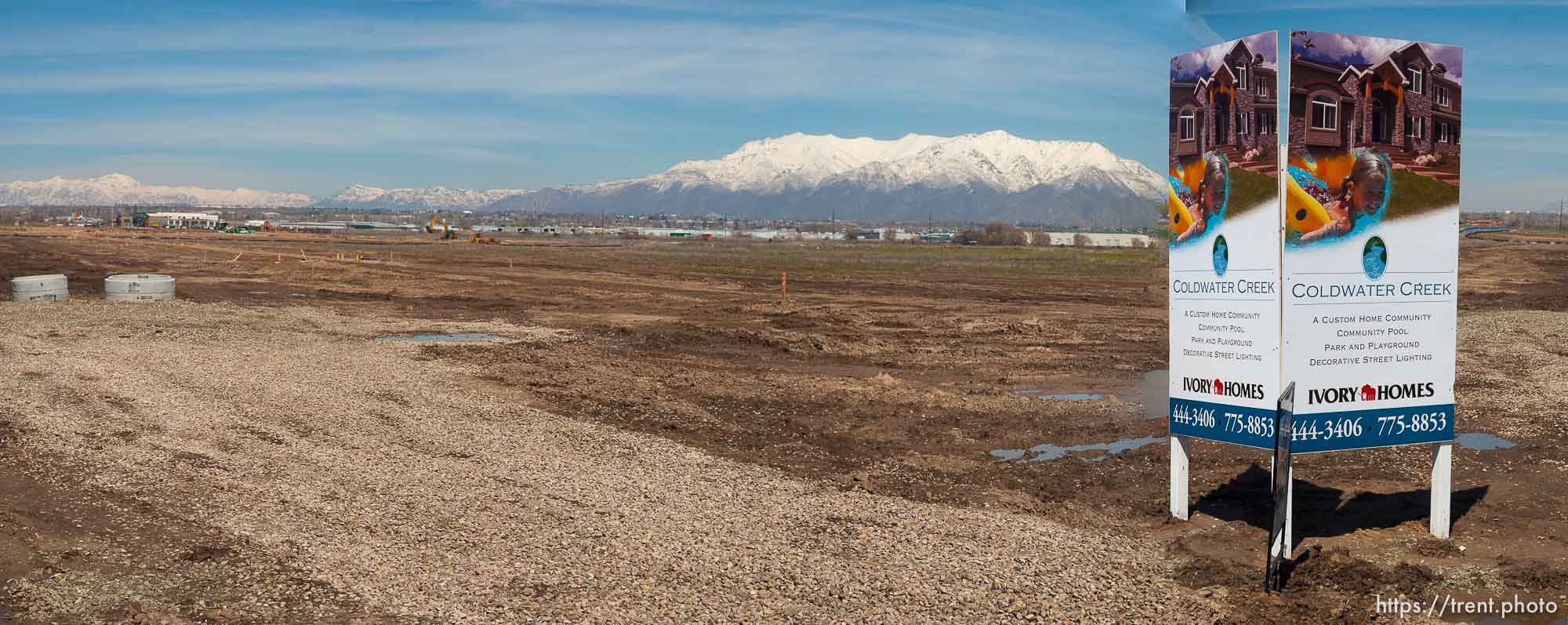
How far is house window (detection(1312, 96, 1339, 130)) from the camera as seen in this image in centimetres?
736

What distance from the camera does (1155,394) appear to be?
1864 cm

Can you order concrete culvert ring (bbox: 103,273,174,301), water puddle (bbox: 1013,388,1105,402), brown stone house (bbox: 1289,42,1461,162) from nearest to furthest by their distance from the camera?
brown stone house (bbox: 1289,42,1461,162)
water puddle (bbox: 1013,388,1105,402)
concrete culvert ring (bbox: 103,273,174,301)

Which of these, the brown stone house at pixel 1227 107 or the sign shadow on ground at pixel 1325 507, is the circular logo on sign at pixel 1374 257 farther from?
the sign shadow on ground at pixel 1325 507

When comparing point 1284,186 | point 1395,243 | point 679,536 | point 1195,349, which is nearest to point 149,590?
point 679,536

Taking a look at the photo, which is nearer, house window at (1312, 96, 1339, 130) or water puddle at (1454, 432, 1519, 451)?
house window at (1312, 96, 1339, 130)

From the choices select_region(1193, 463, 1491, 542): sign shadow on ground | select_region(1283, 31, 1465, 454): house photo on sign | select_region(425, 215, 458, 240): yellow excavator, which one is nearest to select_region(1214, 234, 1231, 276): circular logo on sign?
select_region(1283, 31, 1465, 454): house photo on sign

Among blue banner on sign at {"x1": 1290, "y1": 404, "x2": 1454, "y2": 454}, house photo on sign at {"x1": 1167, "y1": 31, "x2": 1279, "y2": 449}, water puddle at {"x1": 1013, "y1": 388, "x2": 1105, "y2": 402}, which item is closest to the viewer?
house photo on sign at {"x1": 1167, "y1": 31, "x2": 1279, "y2": 449}

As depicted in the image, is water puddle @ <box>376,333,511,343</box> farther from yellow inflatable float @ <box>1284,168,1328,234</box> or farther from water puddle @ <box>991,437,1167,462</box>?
yellow inflatable float @ <box>1284,168,1328,234</box>

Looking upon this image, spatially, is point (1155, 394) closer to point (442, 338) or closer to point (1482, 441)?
point (1482, 441)

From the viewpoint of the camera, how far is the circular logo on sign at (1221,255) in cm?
791

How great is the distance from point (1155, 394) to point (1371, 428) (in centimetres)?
1061

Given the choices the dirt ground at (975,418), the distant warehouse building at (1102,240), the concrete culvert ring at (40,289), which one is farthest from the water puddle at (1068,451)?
the distant warehouse building at (1102,240)

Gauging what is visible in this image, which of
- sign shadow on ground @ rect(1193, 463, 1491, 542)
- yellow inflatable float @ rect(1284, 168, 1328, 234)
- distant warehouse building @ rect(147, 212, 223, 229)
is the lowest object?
sign shadow on ground @ rect(1193, 463, 1491, 542)

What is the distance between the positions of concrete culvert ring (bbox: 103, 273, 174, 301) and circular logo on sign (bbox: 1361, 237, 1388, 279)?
3313 centimetres
